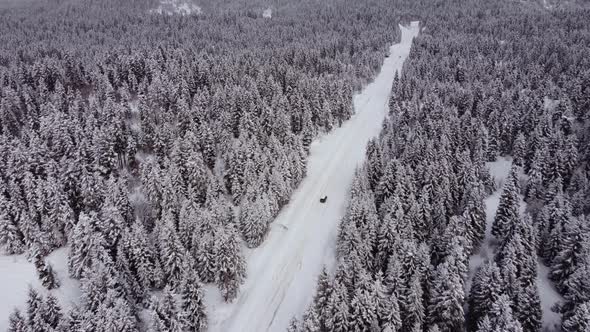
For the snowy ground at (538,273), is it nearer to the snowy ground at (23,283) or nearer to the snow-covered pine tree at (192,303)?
the snow-covered pine tree at (192,303)

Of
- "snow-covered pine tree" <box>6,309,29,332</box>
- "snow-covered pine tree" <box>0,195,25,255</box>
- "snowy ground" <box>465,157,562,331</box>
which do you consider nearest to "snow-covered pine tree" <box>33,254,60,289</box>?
"snow-covered pine tree" <box>0,195,25,255</box>

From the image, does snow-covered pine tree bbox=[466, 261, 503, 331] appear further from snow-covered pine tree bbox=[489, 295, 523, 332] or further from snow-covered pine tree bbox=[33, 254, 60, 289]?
snow-covered pine tree bbox=[33, 254, 60, 289]

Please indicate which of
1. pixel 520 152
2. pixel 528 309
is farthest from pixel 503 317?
pixel 520 152

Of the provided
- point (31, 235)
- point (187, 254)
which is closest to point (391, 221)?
point (187, 254)

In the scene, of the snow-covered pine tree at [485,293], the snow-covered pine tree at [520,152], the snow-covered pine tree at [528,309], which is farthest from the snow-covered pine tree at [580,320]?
the snow-covered pine tree at [520,152]

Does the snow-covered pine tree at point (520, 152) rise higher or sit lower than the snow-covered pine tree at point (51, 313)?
higher

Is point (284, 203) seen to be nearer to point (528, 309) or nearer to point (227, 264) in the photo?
point (227, 264)

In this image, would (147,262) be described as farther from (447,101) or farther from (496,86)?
(496,86)
